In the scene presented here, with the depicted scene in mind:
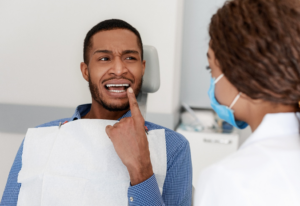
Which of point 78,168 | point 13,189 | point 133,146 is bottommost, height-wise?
point 13,189

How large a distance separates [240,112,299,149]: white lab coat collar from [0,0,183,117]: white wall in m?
1.56

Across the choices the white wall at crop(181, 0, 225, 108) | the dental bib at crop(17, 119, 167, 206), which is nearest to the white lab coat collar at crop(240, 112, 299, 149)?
the dental bib at crop(17, 119, 167, 206)

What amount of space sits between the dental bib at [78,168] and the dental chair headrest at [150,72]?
29 cm

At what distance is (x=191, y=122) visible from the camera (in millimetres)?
2549

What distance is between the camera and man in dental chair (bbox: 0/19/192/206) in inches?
36.9

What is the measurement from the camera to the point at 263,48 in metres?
0.63

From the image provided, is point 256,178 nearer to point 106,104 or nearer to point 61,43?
point 106,104

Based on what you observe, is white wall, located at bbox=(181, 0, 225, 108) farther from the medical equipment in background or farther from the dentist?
the dentist

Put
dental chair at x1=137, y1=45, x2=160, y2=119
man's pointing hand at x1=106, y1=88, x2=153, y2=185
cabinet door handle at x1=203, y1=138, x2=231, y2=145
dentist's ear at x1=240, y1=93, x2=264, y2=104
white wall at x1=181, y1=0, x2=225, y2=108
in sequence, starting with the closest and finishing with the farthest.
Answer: dentist's ear at x1=240, y1=93, x2=264, y2=104
man's pointing hand at x1=106, y1=88, x2=153, y2=185
dental chair at x1=137, y1=45, x2=160, y2=119
cabinet door handle at x1=203, y1=138, x2=231, y2=145
white wall at x1=181, y1=0, x2=225, y2=108

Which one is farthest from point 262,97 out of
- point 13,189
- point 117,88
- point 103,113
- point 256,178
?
point 13,189

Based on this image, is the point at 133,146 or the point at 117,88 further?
the point at 117,88

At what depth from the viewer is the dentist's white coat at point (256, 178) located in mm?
600

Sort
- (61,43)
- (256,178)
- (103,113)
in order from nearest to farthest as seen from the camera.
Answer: (256,178) → (103,113) → (61,43)

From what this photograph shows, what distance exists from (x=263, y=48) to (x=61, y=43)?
1902 mm
